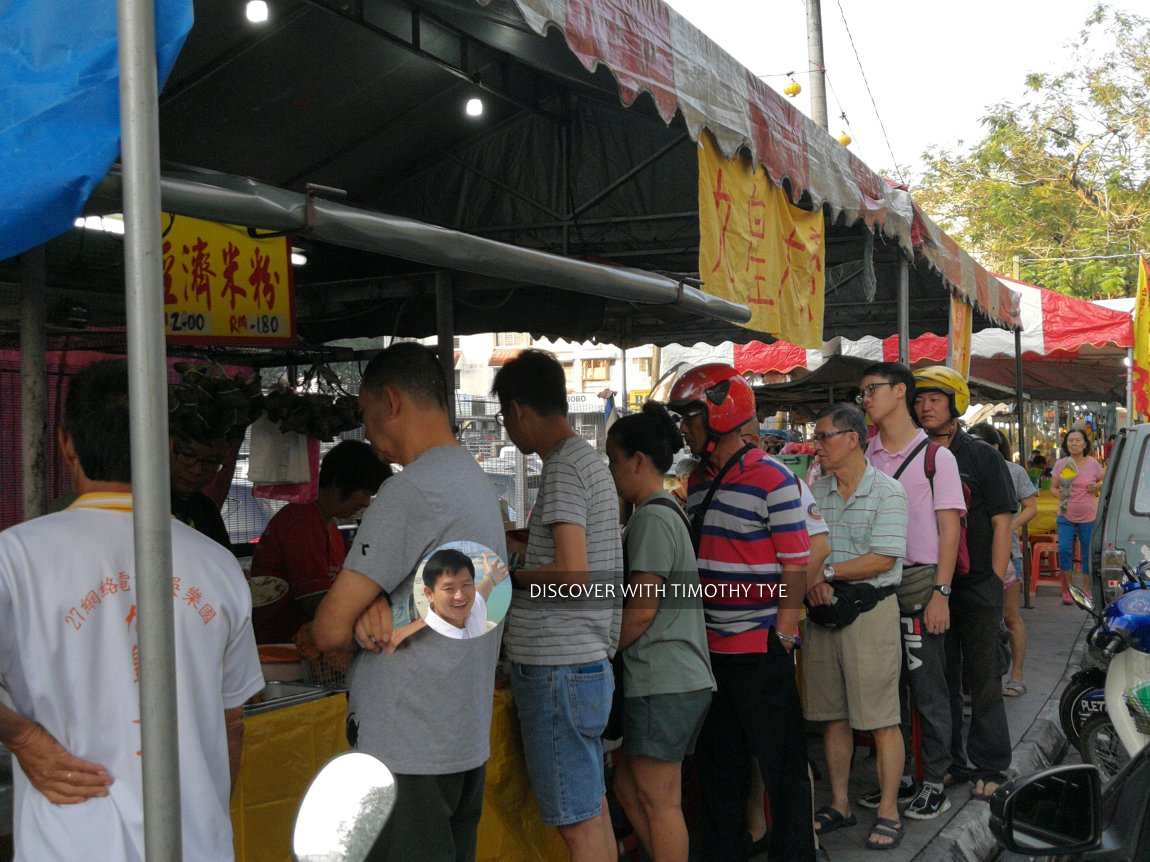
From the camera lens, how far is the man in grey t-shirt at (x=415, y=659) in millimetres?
2209

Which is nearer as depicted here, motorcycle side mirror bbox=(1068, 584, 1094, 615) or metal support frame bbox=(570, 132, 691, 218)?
metal support frame bbox=(570, 132, 691, 218)

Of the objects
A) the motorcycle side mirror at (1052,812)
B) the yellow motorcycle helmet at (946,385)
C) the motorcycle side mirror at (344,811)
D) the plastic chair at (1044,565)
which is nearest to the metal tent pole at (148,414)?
the motorcycle side mirror at (344,811)

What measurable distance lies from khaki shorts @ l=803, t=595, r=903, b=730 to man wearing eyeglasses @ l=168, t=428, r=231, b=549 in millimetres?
2556

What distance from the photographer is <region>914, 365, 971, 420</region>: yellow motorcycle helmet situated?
499 cm


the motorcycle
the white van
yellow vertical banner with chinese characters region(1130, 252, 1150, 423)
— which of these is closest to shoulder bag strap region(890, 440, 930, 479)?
the motorcycle

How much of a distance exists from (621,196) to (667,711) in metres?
3.45

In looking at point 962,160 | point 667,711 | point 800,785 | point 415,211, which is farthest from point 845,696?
point 962,160

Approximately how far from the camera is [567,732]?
9.86 ft

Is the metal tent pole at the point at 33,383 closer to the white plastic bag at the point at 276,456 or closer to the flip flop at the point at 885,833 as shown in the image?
the white plastic bag at the point at 276,456

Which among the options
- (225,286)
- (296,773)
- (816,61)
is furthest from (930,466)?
(816,61)

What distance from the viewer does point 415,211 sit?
5.89 metres

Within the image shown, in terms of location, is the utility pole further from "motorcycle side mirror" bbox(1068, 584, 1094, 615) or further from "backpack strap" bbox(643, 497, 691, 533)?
"backpack strap" bbox(643, 497, 691, 533)

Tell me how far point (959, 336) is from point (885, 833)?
4.36 meters

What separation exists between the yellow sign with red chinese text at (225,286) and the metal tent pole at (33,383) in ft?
5.52
